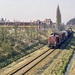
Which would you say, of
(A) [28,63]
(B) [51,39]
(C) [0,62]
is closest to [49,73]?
(A) [28,63]

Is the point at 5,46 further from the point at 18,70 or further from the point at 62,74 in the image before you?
the point at 62,74

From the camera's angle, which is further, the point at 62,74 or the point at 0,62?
the point at 0,62

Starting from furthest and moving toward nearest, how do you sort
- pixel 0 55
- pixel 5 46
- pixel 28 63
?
1. pixel 5 46
2. pixel 0 55
3. pixel 28 63

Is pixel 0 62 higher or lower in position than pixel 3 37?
lower

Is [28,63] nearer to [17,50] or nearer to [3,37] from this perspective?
[17,50]

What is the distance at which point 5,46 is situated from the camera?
34500 millimetres

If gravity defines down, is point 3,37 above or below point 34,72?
above

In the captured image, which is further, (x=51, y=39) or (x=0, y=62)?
(x=51, y=39)

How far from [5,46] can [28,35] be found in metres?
26.3

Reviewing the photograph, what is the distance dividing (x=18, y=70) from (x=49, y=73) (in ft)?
15.3

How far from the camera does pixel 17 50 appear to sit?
38875 mm

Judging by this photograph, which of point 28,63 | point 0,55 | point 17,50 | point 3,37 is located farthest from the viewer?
point 3,37

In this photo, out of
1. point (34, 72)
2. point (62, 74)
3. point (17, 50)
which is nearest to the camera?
point (62, 74)

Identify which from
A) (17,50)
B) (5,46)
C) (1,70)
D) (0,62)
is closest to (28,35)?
(17,50)
